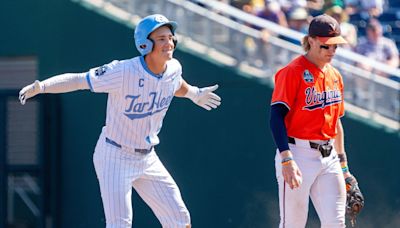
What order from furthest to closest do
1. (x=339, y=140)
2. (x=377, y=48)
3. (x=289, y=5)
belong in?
(x=289, y=5) < (x=377, y=48) < (x=339, y=140)

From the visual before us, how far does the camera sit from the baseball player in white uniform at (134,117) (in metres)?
6.41

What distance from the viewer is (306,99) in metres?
6.34

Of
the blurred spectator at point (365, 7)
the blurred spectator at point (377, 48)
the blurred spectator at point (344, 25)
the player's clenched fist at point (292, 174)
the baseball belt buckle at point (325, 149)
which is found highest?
the blurred spectator at point (365, 7)

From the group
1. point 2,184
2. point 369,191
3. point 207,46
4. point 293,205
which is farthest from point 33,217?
point 293,205

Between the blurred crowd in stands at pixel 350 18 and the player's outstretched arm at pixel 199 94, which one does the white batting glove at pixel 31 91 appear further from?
the blurred crowd in stands at pixel 350 18

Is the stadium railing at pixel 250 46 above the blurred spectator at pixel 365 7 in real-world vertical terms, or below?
below

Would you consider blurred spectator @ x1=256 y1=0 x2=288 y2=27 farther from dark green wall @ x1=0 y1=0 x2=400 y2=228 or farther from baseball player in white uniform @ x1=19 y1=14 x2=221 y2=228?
baseball player in white uniform @ x1=19 y1=14 x2=221 y2=228

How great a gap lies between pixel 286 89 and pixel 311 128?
1.07 feet

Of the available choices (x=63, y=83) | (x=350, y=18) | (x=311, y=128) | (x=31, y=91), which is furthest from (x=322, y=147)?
(x=350, y=18)

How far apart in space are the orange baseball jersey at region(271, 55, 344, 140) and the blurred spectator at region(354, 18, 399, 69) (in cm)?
352

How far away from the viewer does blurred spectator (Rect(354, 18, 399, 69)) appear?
990 cm

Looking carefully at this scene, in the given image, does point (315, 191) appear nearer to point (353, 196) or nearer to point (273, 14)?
point (353, 196)

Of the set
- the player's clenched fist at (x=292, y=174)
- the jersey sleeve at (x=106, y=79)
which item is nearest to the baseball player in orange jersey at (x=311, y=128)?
the player's clenched fist at (x=292, y=174)

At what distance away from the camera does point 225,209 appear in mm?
9086
